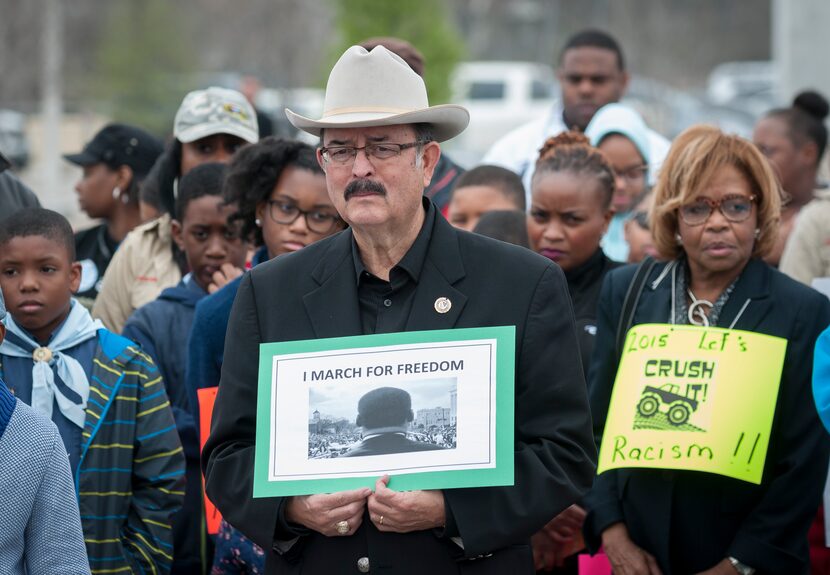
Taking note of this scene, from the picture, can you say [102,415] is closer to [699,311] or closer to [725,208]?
[699,311]

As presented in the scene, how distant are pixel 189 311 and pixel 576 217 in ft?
5.96

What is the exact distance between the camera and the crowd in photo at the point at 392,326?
3.75m

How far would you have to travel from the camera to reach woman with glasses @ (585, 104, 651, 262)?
7.68 m

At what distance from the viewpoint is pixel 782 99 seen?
1617 cm

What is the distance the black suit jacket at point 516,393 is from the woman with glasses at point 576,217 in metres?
1.87

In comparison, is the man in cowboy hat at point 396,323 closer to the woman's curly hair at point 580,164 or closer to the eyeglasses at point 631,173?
the woman's curly hair at point 580,164

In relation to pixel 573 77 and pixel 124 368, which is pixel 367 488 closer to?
pixel 124 368

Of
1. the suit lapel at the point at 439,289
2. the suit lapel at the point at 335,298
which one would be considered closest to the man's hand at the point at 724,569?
the suit lapel at the point at 439,289

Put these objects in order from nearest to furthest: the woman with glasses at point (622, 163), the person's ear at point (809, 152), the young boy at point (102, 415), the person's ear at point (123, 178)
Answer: the young boy at point (102, 415)
the woman with glasses at point (622, 163)
the person's ear at point (123, 178)
the person's ear at point (809, 152)

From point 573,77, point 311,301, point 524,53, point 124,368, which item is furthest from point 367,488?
point 524,53

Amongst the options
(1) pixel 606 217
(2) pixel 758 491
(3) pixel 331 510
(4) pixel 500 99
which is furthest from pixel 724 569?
→ (4) pixel 500 99

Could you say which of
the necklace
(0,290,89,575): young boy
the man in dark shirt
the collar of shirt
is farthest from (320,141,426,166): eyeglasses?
the man in dark shirt

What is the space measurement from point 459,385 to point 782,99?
1349 cm

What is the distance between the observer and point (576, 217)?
20.0ft
